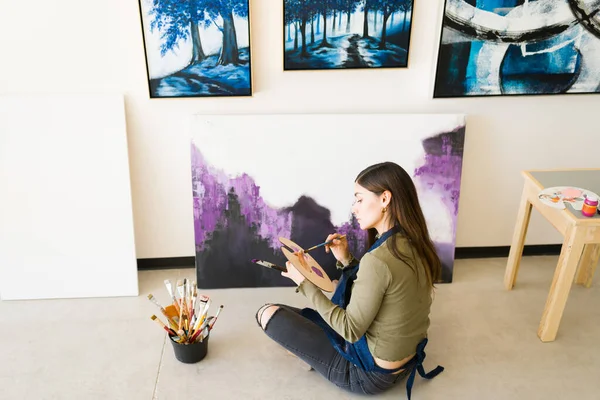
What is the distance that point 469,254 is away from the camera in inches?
121

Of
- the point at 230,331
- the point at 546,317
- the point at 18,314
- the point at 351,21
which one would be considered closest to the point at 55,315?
the point at 18,314

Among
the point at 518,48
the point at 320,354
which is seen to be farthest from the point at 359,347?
the point at 518,48

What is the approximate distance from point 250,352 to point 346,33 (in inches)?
55.8

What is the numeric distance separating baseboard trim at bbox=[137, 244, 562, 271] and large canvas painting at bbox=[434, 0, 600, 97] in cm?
87

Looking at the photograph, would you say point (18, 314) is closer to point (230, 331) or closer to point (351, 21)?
point (230, 331)

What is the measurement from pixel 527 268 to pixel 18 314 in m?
2.53

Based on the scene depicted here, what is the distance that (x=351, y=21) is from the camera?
7.96ft

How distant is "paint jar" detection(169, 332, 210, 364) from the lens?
7.29 ft

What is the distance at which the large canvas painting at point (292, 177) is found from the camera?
8.52 ft

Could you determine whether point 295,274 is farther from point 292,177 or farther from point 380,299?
point 292,177

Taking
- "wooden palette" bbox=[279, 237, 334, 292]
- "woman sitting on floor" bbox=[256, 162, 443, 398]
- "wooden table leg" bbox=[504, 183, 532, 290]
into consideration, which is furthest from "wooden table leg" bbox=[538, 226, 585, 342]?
"wooden palette" bbox=[279, 237, 334, 292]

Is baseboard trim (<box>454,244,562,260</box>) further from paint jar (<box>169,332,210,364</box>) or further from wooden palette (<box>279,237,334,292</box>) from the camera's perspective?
paint jar (<box>169,332,210,364</box>)

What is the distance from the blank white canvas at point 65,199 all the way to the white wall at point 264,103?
→ 0.31 ft

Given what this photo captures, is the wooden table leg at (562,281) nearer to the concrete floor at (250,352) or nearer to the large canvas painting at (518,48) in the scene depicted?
the concrete floor at (250,352)
